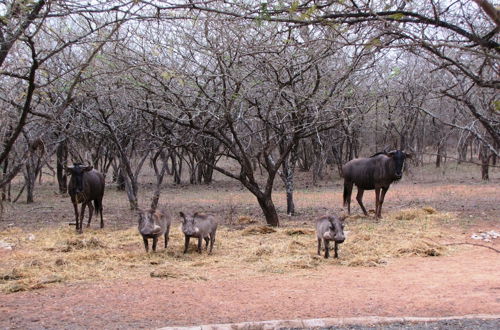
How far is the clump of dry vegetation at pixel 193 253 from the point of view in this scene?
352 inches

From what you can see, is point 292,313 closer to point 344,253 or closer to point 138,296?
point 138,296

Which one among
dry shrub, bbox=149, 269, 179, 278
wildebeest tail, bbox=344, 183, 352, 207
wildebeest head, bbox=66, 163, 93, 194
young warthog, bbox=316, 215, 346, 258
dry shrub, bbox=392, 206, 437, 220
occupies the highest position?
wildebeest head, bbox=66, 163, 93, 194

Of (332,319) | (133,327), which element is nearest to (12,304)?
(133,327)

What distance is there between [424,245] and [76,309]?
6596 mm

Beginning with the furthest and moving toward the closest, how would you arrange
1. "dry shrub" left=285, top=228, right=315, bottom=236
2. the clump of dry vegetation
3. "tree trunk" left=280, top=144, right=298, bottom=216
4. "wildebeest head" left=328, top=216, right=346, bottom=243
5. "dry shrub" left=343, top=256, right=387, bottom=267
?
1. "tree trunk" left=280, top=144, right=298, bottom=216
2. "dry shrub" left=285, top=228, right=315, bottom=236
3. "wildebeest head" left=328, top=216, right=346, bottom=243
4. "dry shrub" left=343, top=256, right=387, bottom=267
5. the clump of dry vegetation

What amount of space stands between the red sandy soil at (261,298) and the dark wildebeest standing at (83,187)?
18.2 feet

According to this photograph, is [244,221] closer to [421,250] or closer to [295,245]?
[295,245]

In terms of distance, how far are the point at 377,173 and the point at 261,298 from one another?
9.07 m

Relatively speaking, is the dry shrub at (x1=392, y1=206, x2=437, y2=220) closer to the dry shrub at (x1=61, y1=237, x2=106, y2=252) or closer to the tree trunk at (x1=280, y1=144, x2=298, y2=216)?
the tree trunk at (x1=280, y1=144, x2=298, y2=216)

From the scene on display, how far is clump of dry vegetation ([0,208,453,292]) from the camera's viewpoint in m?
8.95

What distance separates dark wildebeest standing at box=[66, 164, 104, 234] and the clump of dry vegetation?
71 centimetres

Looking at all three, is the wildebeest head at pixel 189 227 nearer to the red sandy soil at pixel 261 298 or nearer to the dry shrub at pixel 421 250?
the red sandy soil at pixel 261 298

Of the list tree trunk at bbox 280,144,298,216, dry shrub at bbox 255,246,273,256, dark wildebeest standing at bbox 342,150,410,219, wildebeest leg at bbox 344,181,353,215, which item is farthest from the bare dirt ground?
tree trunk at bbox 280,144,298,216

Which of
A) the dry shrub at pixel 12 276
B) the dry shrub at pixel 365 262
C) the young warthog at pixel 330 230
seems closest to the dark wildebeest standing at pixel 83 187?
the dry shrub at pixel 12 276
